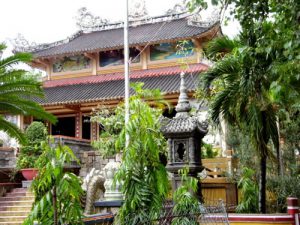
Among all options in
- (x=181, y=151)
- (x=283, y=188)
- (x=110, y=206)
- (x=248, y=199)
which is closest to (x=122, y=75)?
(x=283, y=188)

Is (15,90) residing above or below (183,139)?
above

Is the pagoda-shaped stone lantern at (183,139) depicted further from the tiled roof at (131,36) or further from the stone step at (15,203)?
the tiled roof at (131,36)

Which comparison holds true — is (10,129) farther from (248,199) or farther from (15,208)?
(248,199)

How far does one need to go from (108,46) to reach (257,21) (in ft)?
56.1

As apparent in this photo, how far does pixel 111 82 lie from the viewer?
2250cm

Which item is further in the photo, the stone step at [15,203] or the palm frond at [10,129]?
the stone step at [15,203]

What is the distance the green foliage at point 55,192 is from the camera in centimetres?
440

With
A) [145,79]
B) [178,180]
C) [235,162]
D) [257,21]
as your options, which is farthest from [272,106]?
[145,79]

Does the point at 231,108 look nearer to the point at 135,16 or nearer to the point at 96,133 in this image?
the point at 96,133

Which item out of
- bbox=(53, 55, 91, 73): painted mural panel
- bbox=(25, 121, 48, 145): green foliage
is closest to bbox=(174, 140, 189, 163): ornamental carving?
bbox=(25, 121, 48, 145): green foliage

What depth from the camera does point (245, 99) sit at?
9.12 meters

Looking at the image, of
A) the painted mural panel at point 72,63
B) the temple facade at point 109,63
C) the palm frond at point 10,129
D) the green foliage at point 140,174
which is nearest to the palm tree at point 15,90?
the palm frond at point 10,129

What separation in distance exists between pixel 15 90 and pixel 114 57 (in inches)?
497

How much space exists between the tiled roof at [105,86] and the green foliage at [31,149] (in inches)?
135
